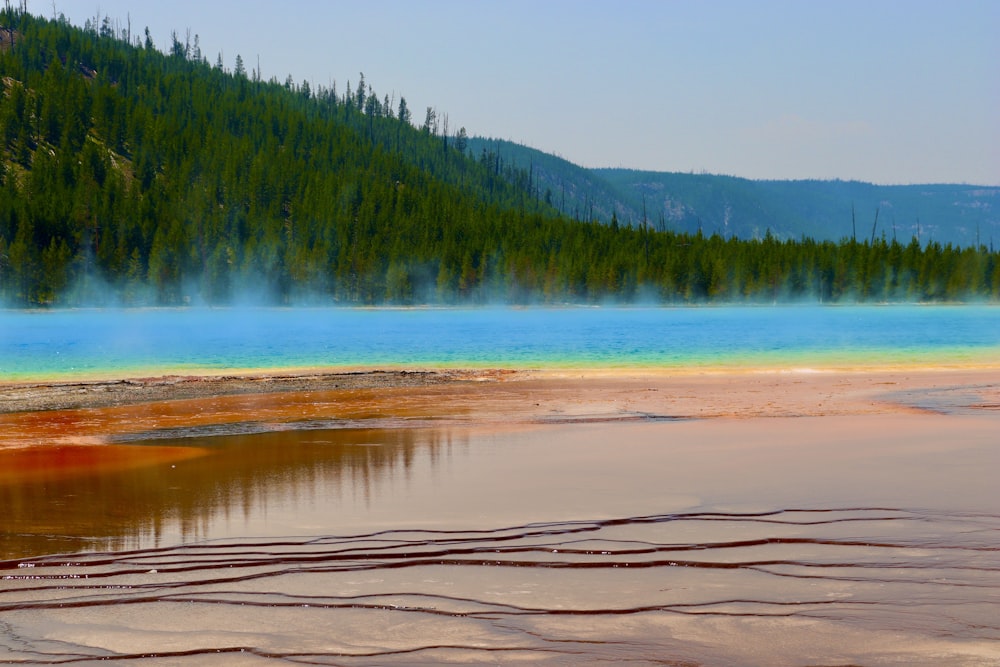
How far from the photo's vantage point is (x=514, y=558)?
29.2 ft

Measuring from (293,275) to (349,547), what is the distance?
15445 cm

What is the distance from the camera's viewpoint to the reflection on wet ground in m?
6.64

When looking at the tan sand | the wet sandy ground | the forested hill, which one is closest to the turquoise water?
the tan sand

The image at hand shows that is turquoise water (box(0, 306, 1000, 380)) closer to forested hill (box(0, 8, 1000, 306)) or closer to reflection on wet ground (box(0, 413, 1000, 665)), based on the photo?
reflection on wet ground (box(0, 413, 1000, 665))

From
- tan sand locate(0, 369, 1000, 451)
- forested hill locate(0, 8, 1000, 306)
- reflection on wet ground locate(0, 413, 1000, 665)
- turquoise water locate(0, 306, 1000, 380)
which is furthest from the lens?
forested hill locate(0, 8, 1000, 306)

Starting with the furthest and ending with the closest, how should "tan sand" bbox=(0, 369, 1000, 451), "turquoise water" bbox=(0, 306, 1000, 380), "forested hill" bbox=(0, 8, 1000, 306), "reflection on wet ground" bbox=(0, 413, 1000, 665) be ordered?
"forested hill" bbox=(0, 8, 1000, 306)
"turquoise water" bbox=(0, 306, 1000, 380)
"tan sand" bbox=(0, 369, 1000, 451)
"reflection on wet ground" bbox=(0, 413, 1000, 665)

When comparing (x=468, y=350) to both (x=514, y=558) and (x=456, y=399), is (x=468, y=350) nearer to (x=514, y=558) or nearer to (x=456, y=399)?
(x=456, y=399)

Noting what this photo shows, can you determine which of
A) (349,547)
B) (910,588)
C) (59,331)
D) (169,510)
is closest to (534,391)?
(169,510)

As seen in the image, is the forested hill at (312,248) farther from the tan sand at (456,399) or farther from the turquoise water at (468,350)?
the tan sand at (456,399)

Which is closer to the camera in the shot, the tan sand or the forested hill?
the tan sand

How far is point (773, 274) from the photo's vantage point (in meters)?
171

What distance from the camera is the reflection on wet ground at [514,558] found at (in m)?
6.64

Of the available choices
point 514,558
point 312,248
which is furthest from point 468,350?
point 312,248

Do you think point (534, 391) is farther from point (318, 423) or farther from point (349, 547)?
point (349, 547)
